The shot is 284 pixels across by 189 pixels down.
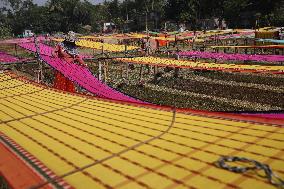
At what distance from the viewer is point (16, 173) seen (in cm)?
256

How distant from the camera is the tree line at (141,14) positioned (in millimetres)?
42713

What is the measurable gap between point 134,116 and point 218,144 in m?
1.59

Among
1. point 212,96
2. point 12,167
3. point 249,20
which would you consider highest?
point 249,20

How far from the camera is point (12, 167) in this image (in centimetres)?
270

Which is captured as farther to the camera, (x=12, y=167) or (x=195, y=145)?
(x=195, y=145)

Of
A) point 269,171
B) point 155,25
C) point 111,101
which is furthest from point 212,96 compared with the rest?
point 155,25

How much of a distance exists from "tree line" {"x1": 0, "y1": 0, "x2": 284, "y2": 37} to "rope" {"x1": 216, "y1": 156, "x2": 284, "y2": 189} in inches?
1571

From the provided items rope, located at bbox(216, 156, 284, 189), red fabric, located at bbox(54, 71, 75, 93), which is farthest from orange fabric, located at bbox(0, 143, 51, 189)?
red fabric, located at bbox(54, 71, 75, 93)

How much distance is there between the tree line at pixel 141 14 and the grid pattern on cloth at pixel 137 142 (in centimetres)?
3879

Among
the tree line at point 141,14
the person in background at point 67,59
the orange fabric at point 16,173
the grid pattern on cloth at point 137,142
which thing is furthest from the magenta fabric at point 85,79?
the tree line at point 141,14

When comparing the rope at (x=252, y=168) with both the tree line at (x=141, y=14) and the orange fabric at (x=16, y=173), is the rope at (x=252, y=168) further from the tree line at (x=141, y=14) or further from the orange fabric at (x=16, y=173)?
the tree line at (x=141, y=14)

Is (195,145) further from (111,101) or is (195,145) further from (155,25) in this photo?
(155,25)

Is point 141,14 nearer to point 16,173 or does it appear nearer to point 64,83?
point 64,83

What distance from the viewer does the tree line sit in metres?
42.7
